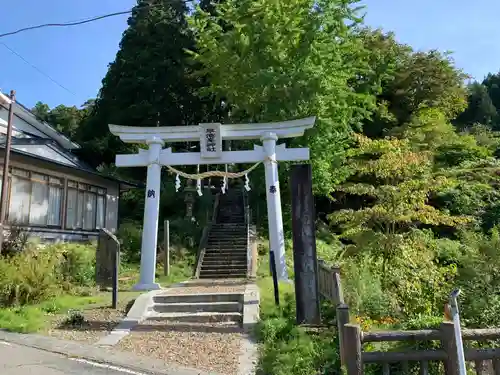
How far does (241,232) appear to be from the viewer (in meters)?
22.3

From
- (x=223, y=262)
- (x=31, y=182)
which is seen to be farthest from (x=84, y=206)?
(x=223, y=262)

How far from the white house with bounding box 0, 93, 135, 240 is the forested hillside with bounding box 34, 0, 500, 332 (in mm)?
4060

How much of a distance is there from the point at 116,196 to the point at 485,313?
19876 millimetres

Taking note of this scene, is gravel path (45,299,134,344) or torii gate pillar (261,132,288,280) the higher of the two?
torii gate pillar (261,132,288,280)

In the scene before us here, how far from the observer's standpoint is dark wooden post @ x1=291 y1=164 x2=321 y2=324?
8.44m

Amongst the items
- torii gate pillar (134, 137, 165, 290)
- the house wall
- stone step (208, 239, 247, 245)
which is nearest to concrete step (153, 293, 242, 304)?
torii gate pillar (134, 137, 165, 290)

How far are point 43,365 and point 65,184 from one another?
45.9 ft

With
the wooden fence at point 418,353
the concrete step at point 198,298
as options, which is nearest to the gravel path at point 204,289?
the concrete step at point 198,298

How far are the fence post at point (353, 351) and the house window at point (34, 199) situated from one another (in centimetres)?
1491

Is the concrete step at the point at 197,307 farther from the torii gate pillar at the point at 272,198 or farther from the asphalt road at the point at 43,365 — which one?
the torii gate pillar at the point at 272,198

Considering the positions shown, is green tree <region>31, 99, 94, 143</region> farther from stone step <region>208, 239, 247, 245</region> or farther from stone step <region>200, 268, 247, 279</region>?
stone step <region>200, 268, 247, 279</region>

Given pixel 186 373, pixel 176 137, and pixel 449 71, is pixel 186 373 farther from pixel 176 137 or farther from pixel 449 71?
pixel 449 71

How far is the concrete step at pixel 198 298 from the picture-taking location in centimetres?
1127

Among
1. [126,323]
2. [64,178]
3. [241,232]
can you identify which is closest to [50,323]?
[126,323]
